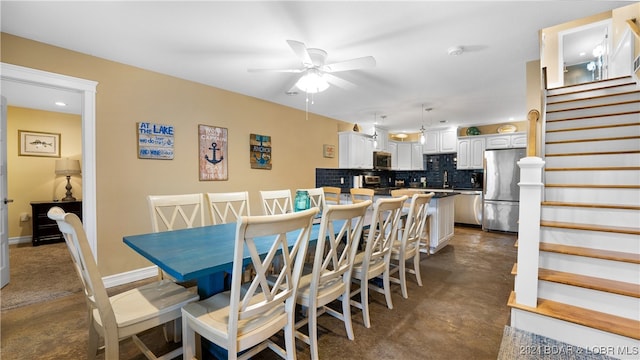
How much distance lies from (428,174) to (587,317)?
602cm

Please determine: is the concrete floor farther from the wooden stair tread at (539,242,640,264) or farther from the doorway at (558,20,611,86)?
the doorway at (558,20,611,86)

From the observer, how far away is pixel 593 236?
6.46ft

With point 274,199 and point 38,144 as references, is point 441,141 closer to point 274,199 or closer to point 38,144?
point 274,199

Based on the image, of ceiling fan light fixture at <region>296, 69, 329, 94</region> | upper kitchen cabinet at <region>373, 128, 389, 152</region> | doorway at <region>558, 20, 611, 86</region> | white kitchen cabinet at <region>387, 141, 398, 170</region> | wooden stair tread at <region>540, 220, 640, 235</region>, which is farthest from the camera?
white kitchen cabinet at <region>387, 141, 398, 170</region>

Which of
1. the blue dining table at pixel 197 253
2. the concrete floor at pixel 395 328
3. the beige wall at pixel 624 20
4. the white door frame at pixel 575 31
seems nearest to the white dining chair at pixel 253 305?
the blue dining table at pixel 197 253

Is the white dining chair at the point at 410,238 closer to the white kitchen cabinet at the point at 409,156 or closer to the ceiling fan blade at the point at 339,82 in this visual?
the ceiling fan blade at the point at 339,82

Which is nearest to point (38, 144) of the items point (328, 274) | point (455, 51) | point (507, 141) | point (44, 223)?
point (44, 223)

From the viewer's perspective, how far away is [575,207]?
2195mm

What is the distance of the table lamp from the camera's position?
4.83m

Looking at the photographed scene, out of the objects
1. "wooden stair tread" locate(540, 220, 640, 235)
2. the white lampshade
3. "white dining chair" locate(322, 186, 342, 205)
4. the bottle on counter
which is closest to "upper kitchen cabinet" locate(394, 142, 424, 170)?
"white dining chair" locate(322, 186, 342, 205)

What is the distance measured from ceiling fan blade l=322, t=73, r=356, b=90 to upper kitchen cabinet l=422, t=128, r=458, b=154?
159 inches

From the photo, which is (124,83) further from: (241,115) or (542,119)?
(542,119)

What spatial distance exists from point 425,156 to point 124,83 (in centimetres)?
674

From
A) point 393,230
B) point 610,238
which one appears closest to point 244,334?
point 393,230
